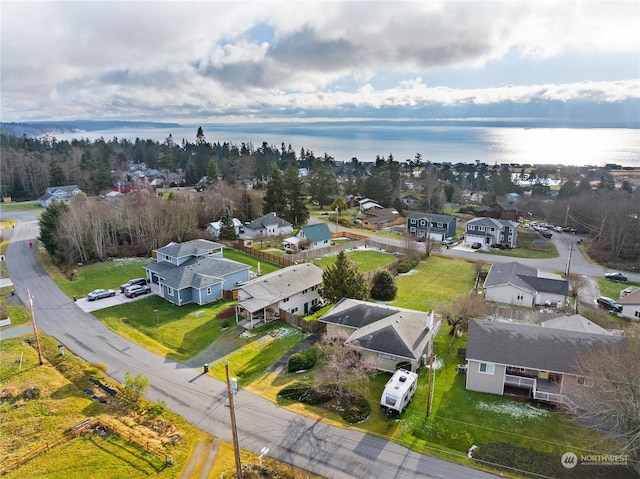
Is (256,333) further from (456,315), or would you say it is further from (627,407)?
(627,407)

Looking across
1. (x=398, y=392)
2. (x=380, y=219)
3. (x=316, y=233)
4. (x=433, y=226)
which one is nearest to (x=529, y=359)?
(x=398, y=392)

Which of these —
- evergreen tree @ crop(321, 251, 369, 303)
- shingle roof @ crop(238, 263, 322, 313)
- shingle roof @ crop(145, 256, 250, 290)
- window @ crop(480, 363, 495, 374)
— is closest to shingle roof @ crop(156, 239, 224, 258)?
shingle roof @ crop(145, 256, 250, 290)

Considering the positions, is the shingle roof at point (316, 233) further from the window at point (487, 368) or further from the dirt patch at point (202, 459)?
the dirt patch at point (202, 459)

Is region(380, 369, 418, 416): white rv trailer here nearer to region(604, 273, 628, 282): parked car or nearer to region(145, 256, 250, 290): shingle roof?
region(145, 256, 250, 290): shingle roof

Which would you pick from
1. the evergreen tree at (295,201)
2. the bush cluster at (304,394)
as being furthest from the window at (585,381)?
the evergreen tree at (295,201)

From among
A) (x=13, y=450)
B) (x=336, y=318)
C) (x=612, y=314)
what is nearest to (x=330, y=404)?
(x=336, y=318)

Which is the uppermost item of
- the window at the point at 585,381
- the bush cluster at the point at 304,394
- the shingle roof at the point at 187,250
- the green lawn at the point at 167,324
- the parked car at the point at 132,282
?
the shingle roof at the point at 187,250
